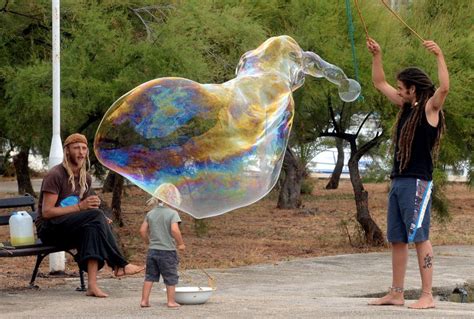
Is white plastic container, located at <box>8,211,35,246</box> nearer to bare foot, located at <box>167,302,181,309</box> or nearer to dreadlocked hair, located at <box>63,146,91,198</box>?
dreadlocked hair, located at <box>63,146,91,198</box>

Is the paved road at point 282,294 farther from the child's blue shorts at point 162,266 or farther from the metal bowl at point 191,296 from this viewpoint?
the child's blue shorts at point 162,266

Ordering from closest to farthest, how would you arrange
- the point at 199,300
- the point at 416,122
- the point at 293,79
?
the point at 416,122 → the point at 199,300 → the point at 293,79

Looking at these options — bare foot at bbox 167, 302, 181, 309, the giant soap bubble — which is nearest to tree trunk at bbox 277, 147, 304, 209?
the giant soap bubble

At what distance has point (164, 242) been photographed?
935cm

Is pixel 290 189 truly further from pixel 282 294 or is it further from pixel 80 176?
pixel 80 176

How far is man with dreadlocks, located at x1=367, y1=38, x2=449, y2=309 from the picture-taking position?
28.2 ft

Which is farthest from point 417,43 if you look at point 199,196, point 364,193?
point 199,196

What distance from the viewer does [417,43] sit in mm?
17688

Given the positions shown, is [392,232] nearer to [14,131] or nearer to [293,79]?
[293,79]

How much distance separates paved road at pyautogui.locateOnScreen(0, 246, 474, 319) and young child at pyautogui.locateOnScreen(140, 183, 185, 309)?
24 centimetres

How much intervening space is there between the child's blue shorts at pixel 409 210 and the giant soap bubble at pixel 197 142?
1389 mm

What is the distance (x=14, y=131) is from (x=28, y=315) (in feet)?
22.4

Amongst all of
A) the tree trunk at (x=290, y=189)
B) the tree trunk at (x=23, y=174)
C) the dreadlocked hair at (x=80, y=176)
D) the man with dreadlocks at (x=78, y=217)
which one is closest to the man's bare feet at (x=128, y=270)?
the man with dreadlocks at (x=78, y=217)

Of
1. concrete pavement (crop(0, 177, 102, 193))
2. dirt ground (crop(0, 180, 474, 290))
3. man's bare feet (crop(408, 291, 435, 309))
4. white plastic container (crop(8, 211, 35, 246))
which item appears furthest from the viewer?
concrete pavement (crop(0, 177, 102, 193))
